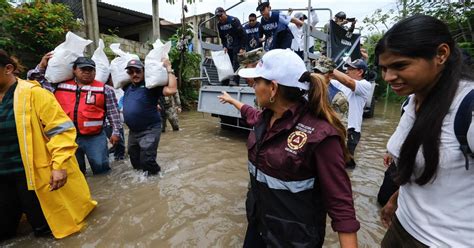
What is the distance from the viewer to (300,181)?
134 cm

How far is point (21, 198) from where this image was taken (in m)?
2.42

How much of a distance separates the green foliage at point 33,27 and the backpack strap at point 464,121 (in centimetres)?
806

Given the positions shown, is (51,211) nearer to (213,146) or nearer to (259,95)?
(259,95)

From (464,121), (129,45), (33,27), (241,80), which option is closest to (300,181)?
(464,121)

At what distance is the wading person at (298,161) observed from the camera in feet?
4.17

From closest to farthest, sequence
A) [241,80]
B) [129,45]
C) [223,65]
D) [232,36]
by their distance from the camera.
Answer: [241,80] → [223,65] → [232,36] → [129,45]

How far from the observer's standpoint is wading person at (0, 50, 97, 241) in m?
2.24

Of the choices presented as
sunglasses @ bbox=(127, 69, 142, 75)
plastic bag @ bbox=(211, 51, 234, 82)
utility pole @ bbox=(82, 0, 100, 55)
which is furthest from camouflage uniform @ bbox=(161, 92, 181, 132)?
utility pole @ bbox=(82, 0, 100, 55)

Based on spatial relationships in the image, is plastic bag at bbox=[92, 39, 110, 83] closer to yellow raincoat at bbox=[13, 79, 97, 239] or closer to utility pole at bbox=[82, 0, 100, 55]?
yellow raincoat at bbox=[13, 79, 97, 239]

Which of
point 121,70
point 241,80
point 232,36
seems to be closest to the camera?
point 121,70

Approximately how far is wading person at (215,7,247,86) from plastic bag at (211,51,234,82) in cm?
17

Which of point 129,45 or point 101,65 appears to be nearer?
point 101,65

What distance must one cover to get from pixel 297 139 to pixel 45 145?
2101 mm

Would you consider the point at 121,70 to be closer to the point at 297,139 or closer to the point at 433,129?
the point at 297,139
